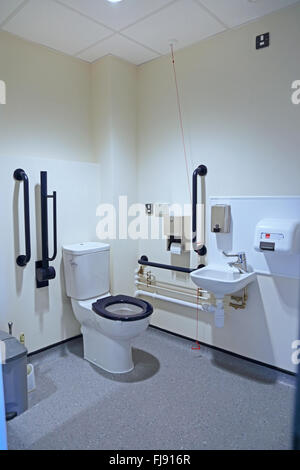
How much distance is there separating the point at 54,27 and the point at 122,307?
2241 millimetres

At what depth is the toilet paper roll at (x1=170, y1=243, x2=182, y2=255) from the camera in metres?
2.80

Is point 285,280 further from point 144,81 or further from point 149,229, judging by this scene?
point 144,81

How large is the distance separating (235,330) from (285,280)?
61cm

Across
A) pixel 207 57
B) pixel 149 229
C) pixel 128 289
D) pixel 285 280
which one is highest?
pixel 207 57

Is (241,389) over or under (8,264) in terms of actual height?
under

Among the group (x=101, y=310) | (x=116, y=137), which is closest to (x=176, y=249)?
(x=101, y=310)

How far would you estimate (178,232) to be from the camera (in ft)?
9.08

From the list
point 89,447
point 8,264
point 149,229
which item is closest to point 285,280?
point 149,229

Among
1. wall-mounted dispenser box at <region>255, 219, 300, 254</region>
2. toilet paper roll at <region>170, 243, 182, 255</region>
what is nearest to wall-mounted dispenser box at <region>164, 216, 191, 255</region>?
toilet paper roll at <region>170, 243, 182, 255</region>

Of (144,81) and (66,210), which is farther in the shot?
(144,81)

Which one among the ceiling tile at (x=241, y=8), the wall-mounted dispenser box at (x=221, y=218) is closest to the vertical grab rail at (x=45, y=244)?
the wall-mounted dispenser box at (x=221, y=218)

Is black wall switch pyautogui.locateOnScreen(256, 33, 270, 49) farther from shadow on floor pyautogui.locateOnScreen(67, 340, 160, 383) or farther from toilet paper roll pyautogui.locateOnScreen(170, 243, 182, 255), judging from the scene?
shadow on floor pyautogui.locateOnScreen(67, 340, 160, 383)

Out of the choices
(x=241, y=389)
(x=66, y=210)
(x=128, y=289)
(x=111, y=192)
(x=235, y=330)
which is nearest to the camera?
(x=241, y=389)

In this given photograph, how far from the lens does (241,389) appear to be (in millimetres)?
2156
